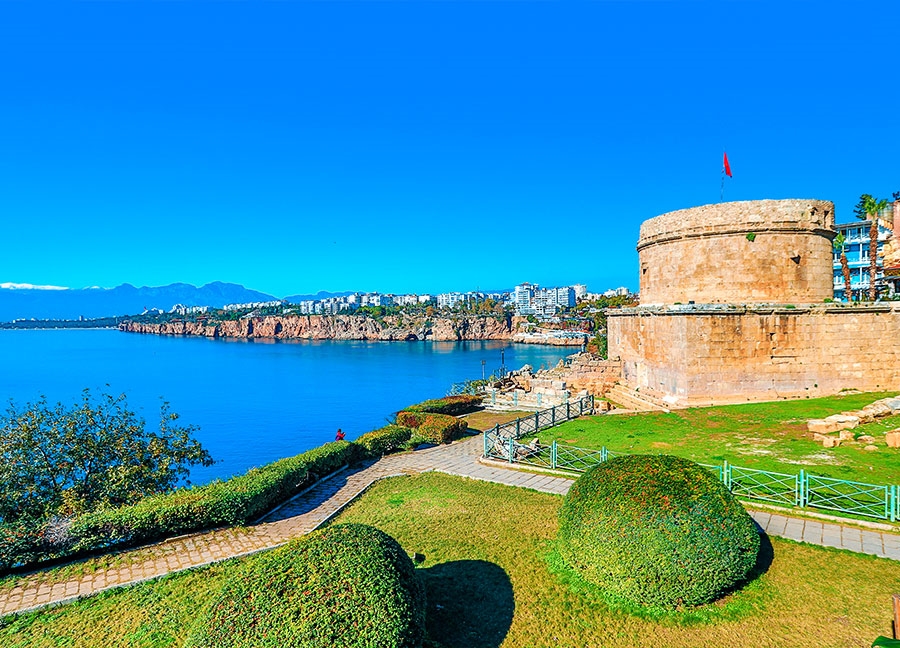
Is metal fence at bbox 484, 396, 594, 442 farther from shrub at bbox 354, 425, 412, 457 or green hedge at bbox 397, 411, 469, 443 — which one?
shrub at bbox 354, 425, 412, 457

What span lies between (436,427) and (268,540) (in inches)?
317

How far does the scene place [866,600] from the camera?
6008 mm

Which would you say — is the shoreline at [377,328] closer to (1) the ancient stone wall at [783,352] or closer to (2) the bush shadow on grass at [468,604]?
(1) the ancient stone wall at [783,352]

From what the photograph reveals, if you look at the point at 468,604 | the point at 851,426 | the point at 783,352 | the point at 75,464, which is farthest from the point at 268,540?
the point at 783,352

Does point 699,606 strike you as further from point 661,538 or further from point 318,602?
point 318,602

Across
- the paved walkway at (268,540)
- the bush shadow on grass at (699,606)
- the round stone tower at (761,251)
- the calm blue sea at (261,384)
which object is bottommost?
the calm blue sea at (261,384)

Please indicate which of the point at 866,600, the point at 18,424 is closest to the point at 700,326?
the point at 866,600

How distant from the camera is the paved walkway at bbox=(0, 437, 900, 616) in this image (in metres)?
7.11

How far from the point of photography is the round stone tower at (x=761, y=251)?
59.9 ft

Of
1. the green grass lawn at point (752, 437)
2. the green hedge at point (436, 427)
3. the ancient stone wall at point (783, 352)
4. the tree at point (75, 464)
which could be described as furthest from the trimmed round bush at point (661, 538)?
the ancient stone wall at point (783, 352)

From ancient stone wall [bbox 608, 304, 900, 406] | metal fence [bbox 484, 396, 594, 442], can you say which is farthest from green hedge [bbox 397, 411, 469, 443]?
ancient stone wall [bbox 608, 304, 900, 406]

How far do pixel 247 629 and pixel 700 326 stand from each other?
17541mm

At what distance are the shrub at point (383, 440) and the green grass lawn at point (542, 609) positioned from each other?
6.33 meters

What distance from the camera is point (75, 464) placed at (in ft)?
41.9
